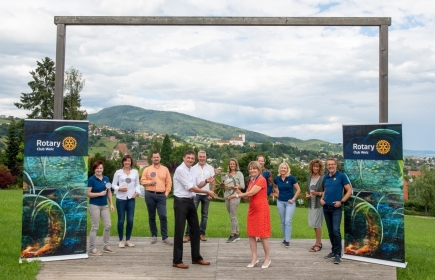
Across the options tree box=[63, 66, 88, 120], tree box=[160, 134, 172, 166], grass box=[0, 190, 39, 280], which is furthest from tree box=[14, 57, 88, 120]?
grass box=[0, 190, 39, 280]

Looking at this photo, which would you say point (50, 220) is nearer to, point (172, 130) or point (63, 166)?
point (63, 166)

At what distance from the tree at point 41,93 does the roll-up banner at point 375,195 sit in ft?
163

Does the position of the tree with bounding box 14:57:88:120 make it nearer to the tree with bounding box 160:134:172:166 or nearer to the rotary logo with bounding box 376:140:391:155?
the tree with bounding box 160:134:172:166

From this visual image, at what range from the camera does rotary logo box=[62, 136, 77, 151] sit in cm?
822

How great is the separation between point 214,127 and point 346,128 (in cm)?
17628

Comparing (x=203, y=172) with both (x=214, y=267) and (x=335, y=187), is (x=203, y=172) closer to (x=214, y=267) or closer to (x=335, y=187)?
(x=214, y=267)

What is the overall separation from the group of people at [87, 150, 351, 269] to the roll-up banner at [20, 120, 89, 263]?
35 centimetres

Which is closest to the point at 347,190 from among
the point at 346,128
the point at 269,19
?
the point at 346,128

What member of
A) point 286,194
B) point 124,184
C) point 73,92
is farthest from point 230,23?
point 73,92

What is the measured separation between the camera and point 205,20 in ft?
27.1

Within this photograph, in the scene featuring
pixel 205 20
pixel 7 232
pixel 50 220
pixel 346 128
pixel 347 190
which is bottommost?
pixel 7 232

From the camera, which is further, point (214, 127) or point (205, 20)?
point (214, 127)

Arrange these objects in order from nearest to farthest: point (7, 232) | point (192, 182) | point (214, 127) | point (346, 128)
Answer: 1. point (192, 182)
2. point (346, 128)
3. point (7, 232)
4. point (214, 127)

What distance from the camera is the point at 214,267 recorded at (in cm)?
764
